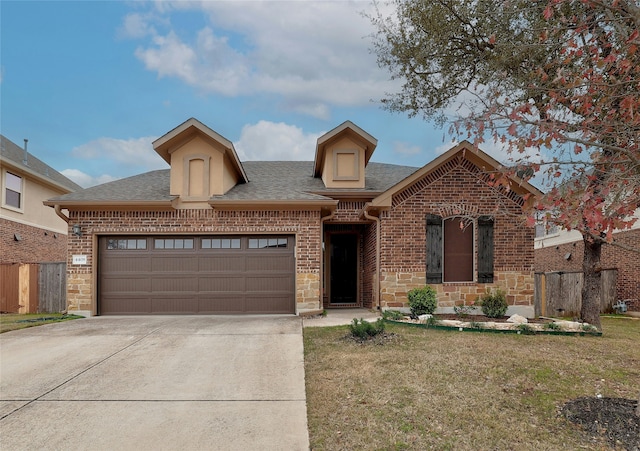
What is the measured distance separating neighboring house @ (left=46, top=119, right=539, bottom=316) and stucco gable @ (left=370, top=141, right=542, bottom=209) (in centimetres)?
3

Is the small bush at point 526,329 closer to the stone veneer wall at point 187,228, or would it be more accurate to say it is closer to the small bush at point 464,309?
the small bush at point 464,309

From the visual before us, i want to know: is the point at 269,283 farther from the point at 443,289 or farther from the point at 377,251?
the point at 443,289

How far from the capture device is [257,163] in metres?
16.4

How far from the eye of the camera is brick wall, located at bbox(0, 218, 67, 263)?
1589 centimetres

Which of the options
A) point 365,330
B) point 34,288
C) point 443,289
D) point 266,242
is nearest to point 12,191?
point 34,288

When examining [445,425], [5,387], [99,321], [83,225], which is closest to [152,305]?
[99,321]

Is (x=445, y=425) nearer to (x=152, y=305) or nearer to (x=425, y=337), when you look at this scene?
(x=425, y=337)

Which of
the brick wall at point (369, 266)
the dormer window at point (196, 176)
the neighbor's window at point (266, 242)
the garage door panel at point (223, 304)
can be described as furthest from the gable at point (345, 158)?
the garage door panel at point (223, 304)

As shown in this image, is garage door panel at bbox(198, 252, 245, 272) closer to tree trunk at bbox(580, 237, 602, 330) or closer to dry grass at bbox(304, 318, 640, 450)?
dry grass at bbox(304, 318, 640, 450)

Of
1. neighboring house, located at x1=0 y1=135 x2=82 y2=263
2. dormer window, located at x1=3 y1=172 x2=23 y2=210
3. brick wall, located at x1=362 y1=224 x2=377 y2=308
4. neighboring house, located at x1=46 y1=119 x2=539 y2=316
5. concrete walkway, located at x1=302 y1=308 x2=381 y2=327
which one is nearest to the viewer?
concrete walkway, located at x1=302 y1=308 x2=381 y2=327

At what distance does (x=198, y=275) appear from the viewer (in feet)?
37.8

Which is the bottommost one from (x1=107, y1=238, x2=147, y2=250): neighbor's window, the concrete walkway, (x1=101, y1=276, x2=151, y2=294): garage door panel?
the concrete walkway

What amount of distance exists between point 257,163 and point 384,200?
693cm

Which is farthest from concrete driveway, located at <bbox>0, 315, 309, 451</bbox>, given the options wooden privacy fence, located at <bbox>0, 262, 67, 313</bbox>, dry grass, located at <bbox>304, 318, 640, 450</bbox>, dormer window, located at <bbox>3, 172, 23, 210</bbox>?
dormer window, located at <bbox>3, 172, 23, 210</bbox>
